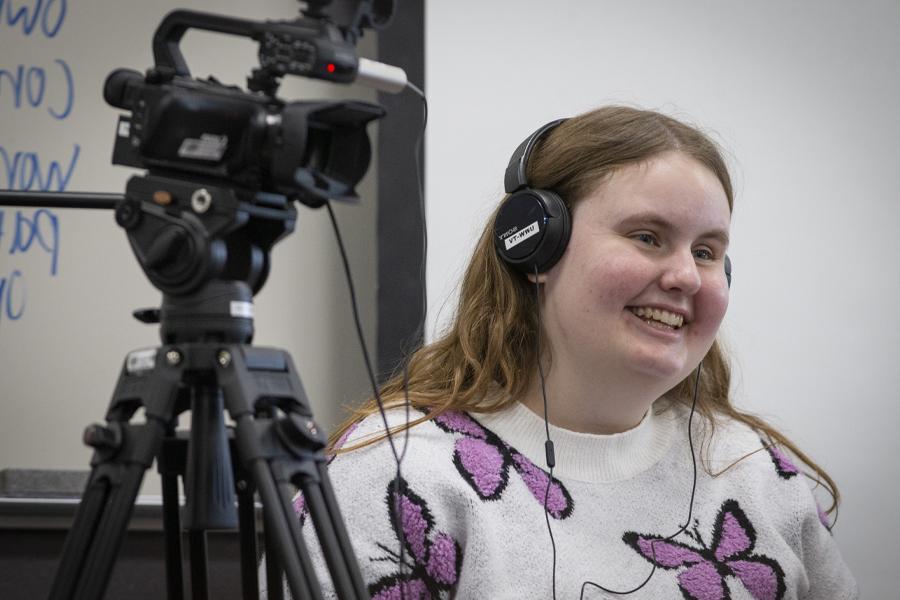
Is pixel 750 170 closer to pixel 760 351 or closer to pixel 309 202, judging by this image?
pixel 760 351

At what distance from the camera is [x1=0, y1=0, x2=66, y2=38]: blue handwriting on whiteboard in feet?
5.90

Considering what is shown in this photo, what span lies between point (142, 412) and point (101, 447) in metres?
0.04

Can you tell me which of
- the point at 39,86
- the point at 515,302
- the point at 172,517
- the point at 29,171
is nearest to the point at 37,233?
the point at 29,171

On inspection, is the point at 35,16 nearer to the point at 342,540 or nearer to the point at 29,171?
the point at 29,171

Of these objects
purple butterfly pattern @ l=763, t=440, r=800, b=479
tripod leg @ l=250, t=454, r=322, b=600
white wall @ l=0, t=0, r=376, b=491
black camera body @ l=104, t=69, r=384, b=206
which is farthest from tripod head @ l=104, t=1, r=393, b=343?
white wall @ l=0, t=0, r=376, b=491

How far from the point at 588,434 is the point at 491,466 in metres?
0.14

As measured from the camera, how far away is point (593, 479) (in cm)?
121

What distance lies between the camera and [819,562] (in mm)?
1260

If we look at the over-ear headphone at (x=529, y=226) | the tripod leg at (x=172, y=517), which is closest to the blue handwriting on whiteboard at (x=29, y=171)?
the over-ear headphone at (x=529, y=226)

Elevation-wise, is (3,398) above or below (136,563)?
above

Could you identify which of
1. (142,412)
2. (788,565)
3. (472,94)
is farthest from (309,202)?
(472,94)

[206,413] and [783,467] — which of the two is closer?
[206,413]

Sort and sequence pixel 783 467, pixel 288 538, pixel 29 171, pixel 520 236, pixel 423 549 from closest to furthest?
pixel 288 538, pixel 423 549, pixel 520 236, pixel 783 467, pixel 29 171

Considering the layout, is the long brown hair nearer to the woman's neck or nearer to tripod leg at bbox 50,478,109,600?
the woman's neck
